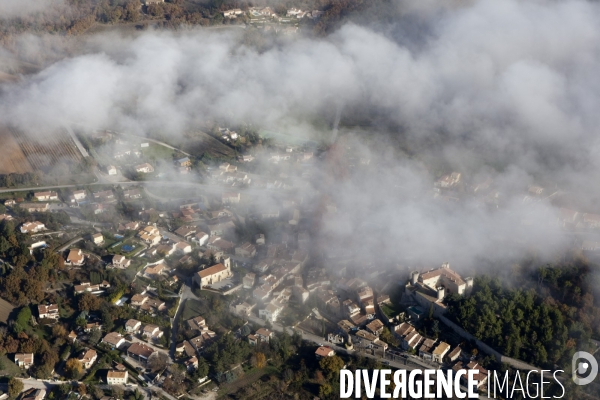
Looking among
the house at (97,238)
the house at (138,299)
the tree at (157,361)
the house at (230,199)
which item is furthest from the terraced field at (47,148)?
the tree at (157,361)

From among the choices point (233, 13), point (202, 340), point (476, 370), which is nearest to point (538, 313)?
point (476, 370)

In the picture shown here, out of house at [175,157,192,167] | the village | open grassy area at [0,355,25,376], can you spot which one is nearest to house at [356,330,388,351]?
the village

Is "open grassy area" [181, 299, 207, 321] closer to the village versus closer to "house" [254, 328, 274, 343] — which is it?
the village

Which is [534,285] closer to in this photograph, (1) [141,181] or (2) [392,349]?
(2) [392,349]

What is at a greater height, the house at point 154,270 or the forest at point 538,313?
the forest at point 538,313

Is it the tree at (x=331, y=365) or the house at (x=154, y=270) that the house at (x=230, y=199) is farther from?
the tree at (x=331, y=365)

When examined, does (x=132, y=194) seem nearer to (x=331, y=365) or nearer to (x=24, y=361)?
(x=24, y=361)

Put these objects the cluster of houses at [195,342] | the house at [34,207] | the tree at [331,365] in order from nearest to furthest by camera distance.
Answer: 1. the tree at [331,365]
2. the cluster of houses at [195,342]
3. the house at [34,207]
